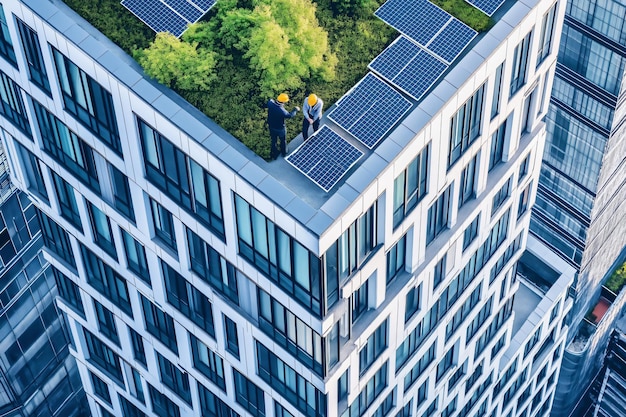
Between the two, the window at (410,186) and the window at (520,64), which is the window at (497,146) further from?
the window at (410,186)

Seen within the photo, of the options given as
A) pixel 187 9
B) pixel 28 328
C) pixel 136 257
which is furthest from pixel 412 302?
pixel 28 328

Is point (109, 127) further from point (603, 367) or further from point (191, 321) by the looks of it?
point (603, 367)

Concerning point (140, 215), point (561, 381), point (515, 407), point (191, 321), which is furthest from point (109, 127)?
point (561, 381)

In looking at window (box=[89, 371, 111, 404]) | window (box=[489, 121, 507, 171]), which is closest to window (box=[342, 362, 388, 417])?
window (box=[489, 121, 507, 171])

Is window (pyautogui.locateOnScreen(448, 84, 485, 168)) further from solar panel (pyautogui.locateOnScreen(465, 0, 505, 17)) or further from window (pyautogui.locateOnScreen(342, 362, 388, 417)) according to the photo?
window (pyautogui.locateOnScreen(342, 362, 388, 417))

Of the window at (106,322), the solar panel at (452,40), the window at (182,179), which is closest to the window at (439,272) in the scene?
the solar panel at (452,40)

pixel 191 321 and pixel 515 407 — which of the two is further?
pixel 515 407
